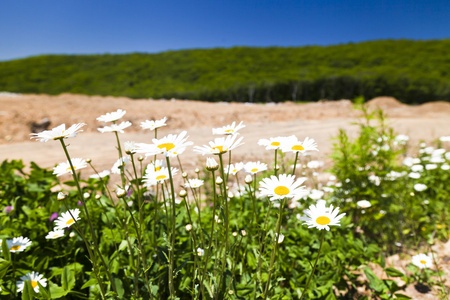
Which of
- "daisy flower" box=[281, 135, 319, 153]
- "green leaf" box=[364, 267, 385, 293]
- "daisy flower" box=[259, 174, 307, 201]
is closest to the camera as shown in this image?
"daisy flower" box=[259, 174, 307, 201]

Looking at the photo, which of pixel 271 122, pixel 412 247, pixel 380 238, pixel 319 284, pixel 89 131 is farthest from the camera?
pixel 271 122

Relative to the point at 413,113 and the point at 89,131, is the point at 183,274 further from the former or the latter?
the point at 413,113

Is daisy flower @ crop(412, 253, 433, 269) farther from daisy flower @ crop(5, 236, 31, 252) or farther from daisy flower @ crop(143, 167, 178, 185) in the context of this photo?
daisy flower @ crop(5, 236, 31, 252)

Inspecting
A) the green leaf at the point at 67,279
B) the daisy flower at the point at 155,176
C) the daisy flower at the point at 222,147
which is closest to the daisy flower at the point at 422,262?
the daisy flower at the point at 222,147

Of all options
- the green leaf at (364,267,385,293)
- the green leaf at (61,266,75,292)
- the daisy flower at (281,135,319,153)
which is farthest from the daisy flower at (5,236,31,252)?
the green leaf at (364,267,385,293)

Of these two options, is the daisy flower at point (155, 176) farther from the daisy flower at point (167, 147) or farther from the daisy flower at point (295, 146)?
the daisy flower at point (295, 146)

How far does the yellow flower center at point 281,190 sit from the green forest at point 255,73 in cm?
2762

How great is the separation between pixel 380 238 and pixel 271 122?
7.72 metres

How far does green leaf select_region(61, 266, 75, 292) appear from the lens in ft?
4.82

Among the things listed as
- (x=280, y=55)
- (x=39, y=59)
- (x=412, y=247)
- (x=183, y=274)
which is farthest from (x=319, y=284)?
(x=39, y=59)

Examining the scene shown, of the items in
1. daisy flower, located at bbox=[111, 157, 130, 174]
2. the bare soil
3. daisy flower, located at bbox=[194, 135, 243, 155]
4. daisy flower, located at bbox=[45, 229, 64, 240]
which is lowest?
the bare soil

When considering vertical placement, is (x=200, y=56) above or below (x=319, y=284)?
above

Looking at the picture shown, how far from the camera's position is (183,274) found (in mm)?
1691

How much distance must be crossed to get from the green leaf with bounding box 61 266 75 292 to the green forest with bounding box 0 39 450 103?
89.4 ft
